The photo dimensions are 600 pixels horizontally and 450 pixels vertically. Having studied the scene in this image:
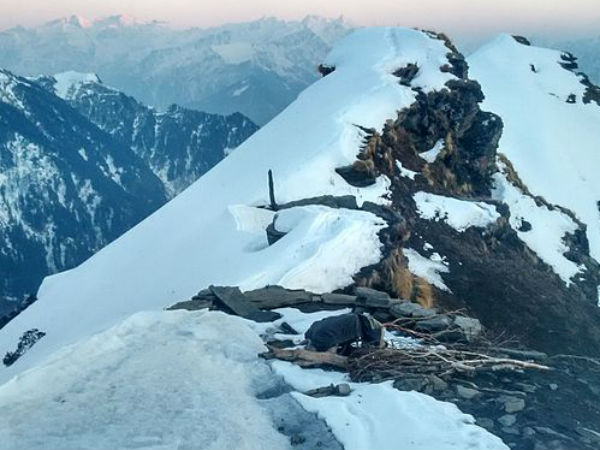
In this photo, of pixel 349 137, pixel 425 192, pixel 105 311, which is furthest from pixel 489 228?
pixel 105 311

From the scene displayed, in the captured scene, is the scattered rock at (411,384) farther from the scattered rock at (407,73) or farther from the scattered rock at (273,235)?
the scattered rock at (407,73)

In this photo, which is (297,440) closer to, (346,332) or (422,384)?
(422,384)

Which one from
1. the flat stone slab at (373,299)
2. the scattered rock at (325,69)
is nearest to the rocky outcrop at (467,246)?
the flat stone slab at (373,299)

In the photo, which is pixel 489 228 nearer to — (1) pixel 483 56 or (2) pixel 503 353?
(2) pixel 503 353

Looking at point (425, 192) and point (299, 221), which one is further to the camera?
point (425, 192)

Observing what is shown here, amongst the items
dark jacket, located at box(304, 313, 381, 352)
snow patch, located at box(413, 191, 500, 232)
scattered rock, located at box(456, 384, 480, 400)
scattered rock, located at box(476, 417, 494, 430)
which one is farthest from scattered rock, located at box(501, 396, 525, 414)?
snow patch, located at box(413, 191, 500, 232)

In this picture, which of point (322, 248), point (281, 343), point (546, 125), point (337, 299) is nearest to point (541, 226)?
point (546, 125)

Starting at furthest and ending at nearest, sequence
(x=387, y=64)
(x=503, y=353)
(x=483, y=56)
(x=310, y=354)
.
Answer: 1. (x=483, y=56)
2. (x=387, y=64)
3. (x=503, y=353)
4. (x=310, y=354)
